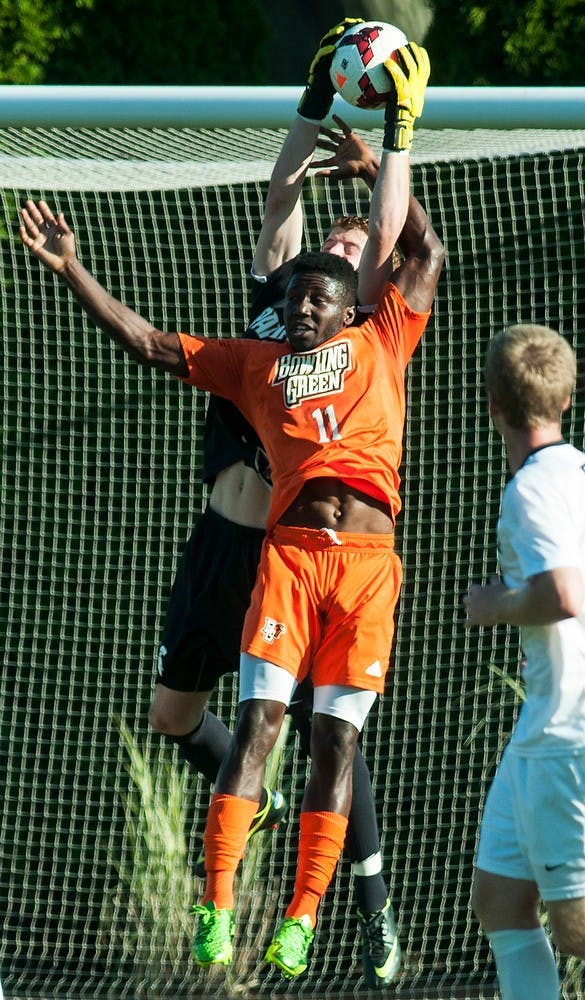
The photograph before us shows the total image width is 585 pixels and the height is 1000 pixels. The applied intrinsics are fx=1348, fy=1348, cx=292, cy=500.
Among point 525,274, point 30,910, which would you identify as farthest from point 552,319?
point 30,910

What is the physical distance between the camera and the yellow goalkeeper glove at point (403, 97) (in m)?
3.64

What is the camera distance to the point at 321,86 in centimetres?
383

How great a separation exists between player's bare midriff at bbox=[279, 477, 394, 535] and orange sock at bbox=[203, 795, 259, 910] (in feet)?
2.48

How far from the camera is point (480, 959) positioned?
5.42 m

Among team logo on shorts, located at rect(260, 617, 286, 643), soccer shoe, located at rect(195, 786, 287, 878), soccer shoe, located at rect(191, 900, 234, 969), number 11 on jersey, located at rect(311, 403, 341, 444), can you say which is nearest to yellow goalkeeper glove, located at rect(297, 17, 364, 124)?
number 11 on jersey, located at rect(311, 403, 341, 444)

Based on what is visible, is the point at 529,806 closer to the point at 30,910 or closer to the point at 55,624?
the point at 55,624

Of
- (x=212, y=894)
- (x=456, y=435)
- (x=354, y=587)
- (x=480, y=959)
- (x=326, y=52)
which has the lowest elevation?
(x=480, y=959)

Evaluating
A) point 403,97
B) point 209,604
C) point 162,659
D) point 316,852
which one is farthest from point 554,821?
point 403,97

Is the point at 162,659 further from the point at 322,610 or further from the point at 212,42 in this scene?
the point at 212,42

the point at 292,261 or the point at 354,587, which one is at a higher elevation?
the point at 292,261

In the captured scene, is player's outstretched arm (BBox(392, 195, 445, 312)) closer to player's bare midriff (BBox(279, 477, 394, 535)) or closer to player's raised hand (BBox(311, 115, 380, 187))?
player's raised hand (BBox(311, 115, 380, 187))

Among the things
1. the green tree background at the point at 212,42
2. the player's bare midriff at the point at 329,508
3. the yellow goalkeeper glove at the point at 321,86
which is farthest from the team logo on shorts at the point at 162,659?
the green tree background at the point at 212,42

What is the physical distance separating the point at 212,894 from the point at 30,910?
2.64 meters

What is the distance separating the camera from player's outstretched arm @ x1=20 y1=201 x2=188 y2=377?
3643mm
